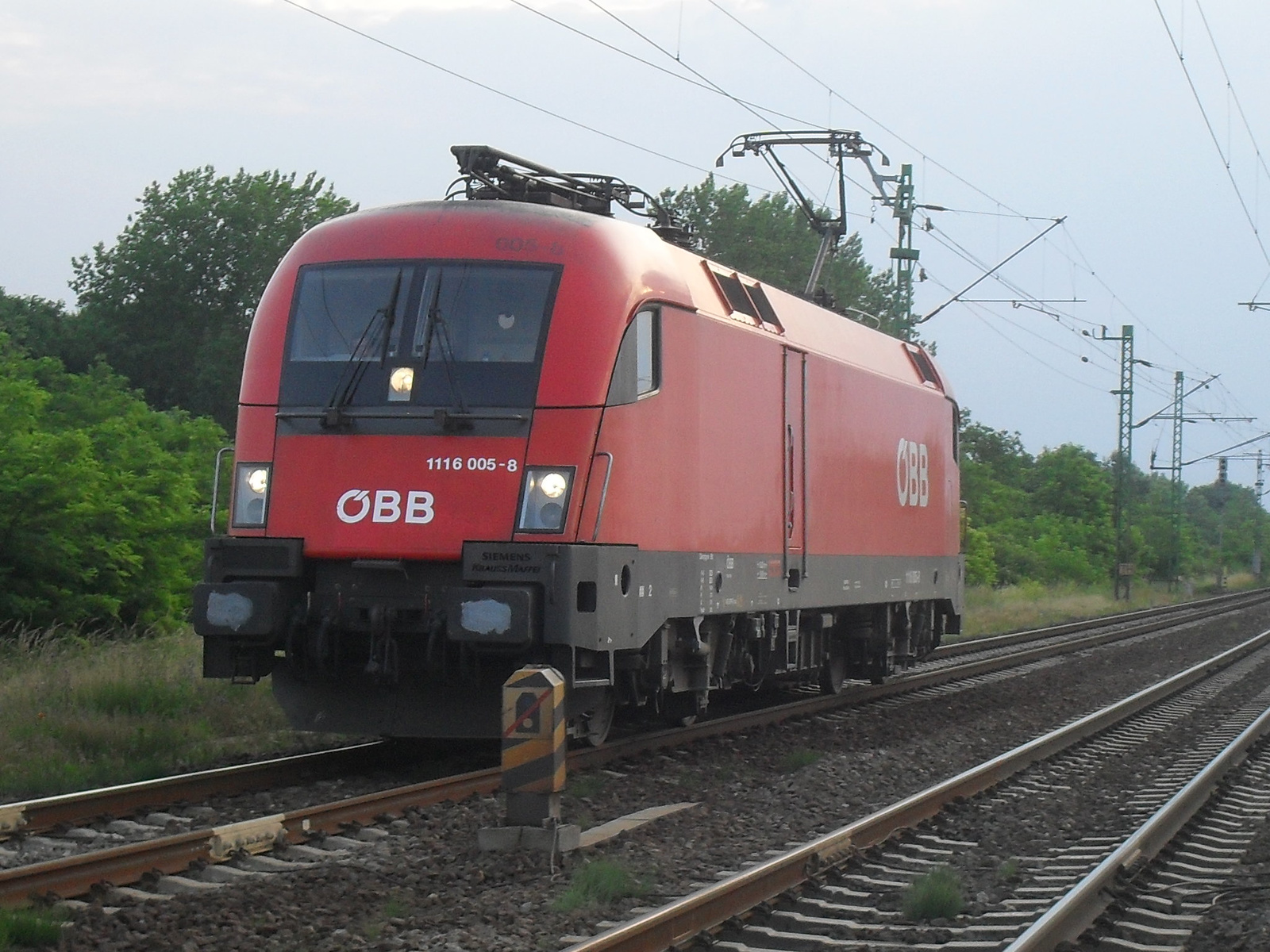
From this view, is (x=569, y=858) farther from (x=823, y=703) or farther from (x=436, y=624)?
(x=823, y=703)

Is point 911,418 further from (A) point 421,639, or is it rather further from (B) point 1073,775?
(A) point 421,639

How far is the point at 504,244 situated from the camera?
1020cm

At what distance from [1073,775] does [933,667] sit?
9603 millimetres

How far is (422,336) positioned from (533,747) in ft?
10.7

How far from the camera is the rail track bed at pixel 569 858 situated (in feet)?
19.8

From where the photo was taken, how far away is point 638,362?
1032 centimetres

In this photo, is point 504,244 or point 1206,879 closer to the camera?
point 1206,879

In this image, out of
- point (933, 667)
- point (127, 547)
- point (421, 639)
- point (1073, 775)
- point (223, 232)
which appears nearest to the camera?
point (421, 639)

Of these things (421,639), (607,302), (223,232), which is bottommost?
(421,639)

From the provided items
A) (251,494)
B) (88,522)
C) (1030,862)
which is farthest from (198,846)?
(88,522)

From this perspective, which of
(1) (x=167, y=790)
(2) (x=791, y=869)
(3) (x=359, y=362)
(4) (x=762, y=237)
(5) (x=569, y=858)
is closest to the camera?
(2) (x=791, y=869)

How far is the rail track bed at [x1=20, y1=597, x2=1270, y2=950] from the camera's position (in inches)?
238

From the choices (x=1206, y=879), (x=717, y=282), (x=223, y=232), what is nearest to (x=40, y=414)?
(x=717, y=282)

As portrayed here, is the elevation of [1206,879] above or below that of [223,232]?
below
